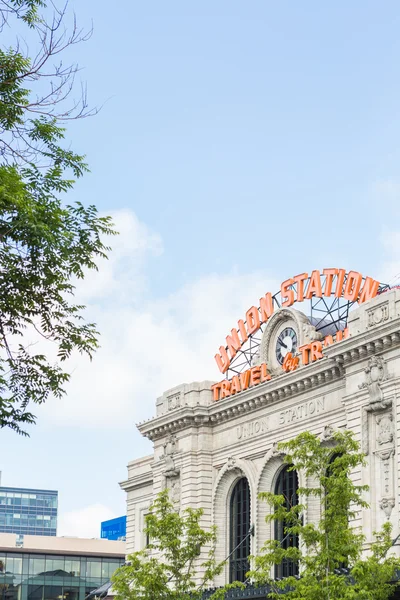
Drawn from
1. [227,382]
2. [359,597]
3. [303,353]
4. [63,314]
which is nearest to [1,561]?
[227,382]

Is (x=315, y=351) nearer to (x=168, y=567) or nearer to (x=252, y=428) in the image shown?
(x=252, y=428)

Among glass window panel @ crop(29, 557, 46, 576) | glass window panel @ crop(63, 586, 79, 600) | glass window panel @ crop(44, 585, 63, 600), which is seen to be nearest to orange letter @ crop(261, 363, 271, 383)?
glass window panel @ crop(44, 585, 63, 600)

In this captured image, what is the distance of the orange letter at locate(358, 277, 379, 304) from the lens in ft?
180

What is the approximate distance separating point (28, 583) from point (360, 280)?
181 feet

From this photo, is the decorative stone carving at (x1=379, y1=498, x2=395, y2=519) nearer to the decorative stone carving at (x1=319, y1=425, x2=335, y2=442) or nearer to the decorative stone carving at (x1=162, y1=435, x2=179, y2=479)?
the decorative stone carving at (x1=319, y1=425, x2=335, y2=442)

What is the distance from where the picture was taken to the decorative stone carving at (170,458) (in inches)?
2549

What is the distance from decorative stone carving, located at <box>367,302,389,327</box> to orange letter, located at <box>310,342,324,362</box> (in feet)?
18.9

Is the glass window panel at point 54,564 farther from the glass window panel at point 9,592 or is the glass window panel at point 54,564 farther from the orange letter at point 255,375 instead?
the orange letter at point 255,375

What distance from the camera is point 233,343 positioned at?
64688 millimetres

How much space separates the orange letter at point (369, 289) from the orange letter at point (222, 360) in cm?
1220

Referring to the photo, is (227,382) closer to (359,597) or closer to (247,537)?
(247,537)

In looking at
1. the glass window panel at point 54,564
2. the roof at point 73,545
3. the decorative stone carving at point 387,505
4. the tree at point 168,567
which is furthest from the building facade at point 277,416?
the roof at point 73,545

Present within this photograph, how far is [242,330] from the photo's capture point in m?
64.2

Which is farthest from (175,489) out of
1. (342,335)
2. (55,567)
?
(55,567)
